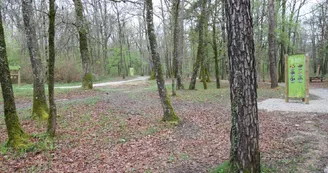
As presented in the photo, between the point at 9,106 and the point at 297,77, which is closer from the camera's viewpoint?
the point at 9,106

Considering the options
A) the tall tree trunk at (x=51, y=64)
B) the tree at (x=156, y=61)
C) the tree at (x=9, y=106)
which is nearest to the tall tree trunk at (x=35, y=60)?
the tall tree trunk at (x=51, y=64)

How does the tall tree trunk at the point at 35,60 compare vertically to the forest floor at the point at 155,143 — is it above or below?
above

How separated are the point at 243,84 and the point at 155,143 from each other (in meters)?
3.19

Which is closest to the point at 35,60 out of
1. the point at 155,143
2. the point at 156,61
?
the point at 156,61

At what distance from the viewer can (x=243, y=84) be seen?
115 inches

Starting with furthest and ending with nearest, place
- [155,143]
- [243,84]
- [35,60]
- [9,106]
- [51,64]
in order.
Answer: [35,60], [155,143], [51,64], [9,106], [243,84]

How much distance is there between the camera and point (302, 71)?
384 inches

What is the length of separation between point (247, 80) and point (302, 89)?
860 centimetres

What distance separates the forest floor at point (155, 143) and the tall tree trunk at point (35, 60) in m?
0.46

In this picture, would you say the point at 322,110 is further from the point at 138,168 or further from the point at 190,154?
the point at 138,168

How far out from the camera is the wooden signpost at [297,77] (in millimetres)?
9555

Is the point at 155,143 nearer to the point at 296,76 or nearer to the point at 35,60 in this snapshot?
the point at 35,60

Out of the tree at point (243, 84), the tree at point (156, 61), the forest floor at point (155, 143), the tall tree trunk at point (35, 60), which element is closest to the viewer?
the tree at point (243, 84)

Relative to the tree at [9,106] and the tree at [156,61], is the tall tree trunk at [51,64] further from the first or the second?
the tree at [156,61]
